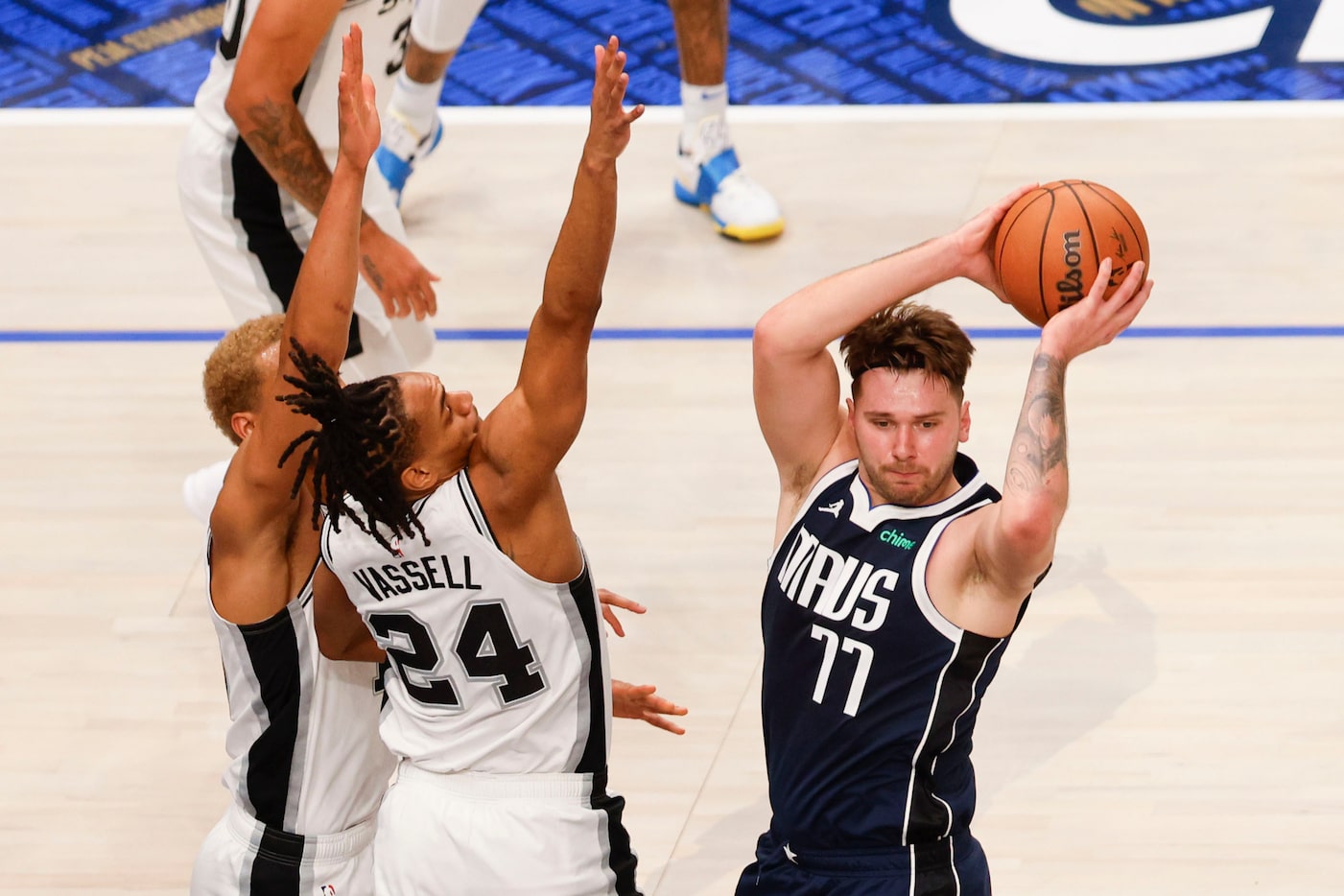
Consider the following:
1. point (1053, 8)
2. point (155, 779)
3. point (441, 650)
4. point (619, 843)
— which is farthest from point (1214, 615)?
point (1053, 8)

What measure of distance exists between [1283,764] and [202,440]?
3434 mm

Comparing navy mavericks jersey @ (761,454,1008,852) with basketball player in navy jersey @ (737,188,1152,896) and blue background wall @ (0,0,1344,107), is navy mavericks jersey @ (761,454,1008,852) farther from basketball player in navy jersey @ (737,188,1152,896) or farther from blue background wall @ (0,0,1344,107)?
blue background wall @ (0,0,1344,107)

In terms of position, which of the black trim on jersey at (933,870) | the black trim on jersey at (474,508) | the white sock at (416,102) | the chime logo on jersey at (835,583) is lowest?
the white sock at (416,102)

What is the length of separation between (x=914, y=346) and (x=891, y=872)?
919mm

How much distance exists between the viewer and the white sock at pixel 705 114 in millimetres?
6188

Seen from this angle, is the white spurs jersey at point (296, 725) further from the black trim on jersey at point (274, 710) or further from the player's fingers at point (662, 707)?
the player's fingers at point (662, 707)

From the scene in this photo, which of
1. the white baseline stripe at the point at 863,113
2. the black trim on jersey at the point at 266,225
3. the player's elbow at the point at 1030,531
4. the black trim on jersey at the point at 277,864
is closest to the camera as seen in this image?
the player's elbow at the point at 1030,531

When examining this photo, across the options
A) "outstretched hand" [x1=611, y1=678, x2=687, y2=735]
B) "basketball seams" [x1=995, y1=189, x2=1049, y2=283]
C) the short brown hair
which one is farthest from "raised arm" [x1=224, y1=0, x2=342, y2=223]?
"basketball seams" [x1=995, y1=189, x2=1049, y2=283]

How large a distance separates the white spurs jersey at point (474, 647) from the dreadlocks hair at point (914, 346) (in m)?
0.63

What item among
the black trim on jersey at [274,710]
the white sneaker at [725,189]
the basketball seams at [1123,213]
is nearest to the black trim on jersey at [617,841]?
the black trim on jersey at [274,710]

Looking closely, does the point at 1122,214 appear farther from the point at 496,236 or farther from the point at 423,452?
the point at 496,236

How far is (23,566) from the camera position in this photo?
464cm

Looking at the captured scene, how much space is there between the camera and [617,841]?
2811mm

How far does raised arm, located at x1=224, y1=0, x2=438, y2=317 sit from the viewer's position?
11.8 ft
